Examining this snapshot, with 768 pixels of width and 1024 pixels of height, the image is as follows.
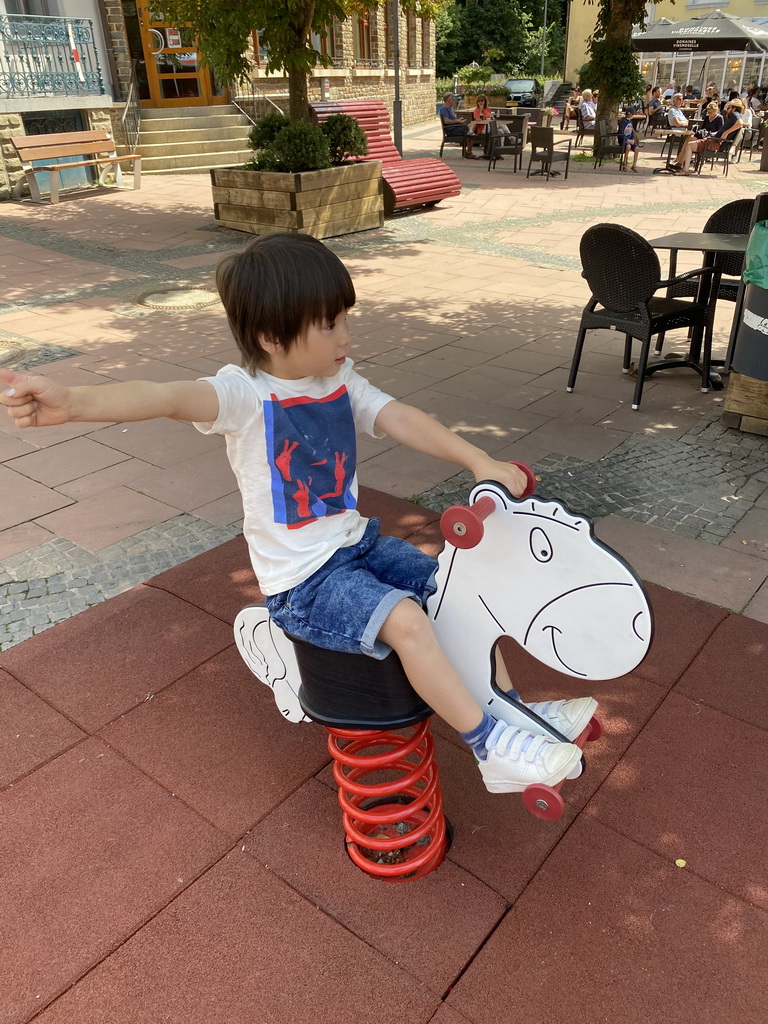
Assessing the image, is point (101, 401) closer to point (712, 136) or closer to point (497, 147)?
point (497, 147)

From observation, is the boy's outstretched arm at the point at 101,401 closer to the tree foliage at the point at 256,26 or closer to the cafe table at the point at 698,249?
the cafe table at the point at 698,249

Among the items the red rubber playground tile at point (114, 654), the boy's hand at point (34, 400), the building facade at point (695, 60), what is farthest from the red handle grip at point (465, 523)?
the building facade at point (695, 60)

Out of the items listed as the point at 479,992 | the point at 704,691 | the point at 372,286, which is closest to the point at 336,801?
the point at 479,992

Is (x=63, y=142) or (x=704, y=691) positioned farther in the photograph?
(x=63, y=142)

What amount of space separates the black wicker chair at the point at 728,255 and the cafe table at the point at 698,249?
0.08m

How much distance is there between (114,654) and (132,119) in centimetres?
1641

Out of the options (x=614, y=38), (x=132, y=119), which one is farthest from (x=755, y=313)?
(x=614, y=38)

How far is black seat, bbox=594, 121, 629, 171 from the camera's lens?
16.7m

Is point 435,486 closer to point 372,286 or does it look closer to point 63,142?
point 372,286

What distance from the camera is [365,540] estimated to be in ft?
6.68

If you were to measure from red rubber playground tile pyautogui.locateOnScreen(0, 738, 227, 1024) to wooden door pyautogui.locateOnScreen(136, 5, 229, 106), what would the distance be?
18487mm

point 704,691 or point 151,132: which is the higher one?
point 151,132

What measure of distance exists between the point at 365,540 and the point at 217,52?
933cm

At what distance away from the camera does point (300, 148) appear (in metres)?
10.1
